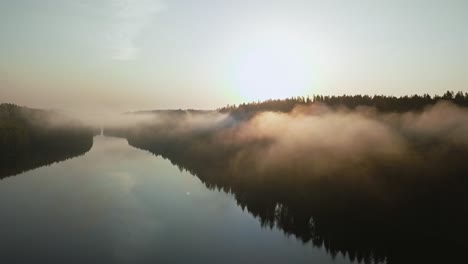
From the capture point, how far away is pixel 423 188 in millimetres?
58188

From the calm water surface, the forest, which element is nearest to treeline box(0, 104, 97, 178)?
the calm water surface

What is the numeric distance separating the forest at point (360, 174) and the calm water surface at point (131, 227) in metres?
4.64

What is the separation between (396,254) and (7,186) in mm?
66492

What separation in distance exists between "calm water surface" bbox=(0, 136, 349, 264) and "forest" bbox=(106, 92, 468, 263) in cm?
464

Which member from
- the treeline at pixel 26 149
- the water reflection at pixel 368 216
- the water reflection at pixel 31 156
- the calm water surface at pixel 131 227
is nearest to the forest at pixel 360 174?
the water reflection at pixel 368 216

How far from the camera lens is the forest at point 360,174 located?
44625 mm

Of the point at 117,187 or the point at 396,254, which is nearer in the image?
the point at 396,254

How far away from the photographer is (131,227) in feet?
152

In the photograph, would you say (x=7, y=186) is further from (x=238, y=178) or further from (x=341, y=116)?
(x=341, y=116)

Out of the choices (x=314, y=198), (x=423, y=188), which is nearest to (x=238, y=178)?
(x=314, y=198)

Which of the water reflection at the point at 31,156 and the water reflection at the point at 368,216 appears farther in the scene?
the water reflection at the point at 31,156

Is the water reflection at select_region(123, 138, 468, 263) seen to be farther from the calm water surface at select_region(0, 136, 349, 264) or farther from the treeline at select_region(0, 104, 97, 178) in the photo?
the treeline at select_region(0, 104, 97, 178)

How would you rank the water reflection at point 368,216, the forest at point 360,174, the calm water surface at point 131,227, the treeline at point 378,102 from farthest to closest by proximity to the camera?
the treeline at point 378,102
the forest at point 360,174
the water reflection at point 368,216
the calm water surface at point 131,227

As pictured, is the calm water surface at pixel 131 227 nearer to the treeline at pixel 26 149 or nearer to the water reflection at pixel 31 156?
the water reflection at pixel 31 156
